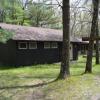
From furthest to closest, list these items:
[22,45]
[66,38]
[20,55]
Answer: [22,45]
[20,55]
[66,38]

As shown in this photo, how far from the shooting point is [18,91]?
1284 cm

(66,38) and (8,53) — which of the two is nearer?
(66,38)

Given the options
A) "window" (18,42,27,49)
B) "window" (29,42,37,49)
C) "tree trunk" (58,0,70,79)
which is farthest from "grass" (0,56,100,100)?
"window" (29,42,37,49)

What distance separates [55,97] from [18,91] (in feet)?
6.72

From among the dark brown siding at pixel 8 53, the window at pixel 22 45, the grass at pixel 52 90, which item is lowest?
the grass at pixel 52 90

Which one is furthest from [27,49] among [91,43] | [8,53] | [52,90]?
[52,90]

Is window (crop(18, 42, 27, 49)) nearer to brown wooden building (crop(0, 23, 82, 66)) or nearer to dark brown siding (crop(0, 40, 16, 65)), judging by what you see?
brown wooden building (crop(0, 23, 82, 66))

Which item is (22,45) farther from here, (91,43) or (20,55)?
(91,43)

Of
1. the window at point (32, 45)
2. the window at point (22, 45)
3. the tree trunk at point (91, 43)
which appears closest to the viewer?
the tree trunk at point (91, 43)

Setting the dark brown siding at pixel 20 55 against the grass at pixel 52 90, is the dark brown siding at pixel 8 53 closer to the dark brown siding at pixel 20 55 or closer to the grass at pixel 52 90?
the dark brown siding at pixel 20 55

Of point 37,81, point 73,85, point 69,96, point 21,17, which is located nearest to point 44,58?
point 37,81

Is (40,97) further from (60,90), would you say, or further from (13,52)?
(13,52)

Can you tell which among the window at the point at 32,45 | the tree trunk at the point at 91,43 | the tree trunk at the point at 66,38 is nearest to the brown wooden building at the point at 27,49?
the window at the point at 32,45

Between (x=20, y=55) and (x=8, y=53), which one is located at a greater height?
(x=8, y=53)
